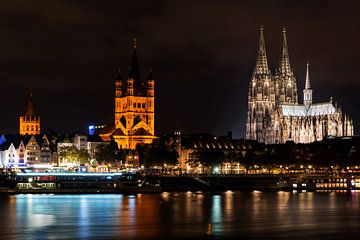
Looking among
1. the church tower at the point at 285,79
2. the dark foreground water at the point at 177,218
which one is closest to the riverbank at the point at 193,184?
the dark foreground water at the point at 177,218

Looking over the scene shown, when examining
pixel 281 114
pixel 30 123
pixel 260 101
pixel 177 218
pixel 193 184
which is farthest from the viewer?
pixel 260 101

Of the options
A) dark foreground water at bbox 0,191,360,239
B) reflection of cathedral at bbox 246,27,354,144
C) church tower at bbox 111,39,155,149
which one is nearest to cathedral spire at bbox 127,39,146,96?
church tower at bbox 111,39,155,149

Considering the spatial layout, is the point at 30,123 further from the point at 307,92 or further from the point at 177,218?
the point at 177,218

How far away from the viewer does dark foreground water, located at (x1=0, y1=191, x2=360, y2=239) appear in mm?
59500

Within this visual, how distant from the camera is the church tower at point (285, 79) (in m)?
188

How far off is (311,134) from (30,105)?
190 ft

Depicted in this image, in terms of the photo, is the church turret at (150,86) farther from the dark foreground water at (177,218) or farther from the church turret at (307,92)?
the dark foreground water at (177,218)

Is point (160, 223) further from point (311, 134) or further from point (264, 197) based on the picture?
point (311, 134)

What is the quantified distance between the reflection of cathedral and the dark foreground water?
89741mm

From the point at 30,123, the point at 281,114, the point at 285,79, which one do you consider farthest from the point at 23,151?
the point at 285,79

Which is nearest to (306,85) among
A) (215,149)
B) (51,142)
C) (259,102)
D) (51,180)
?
(259,102)

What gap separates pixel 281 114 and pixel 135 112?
36757mm

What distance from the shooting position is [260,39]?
181500 mm

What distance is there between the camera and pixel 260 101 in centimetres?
18575
